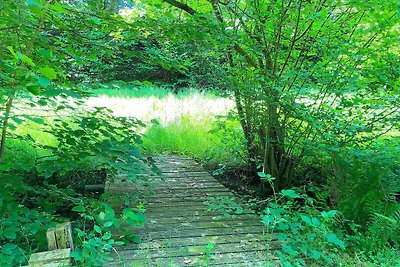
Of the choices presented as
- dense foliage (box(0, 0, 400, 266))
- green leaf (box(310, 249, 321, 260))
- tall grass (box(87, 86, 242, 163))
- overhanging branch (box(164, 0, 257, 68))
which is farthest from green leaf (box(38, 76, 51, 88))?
tall grass (box(87, 86, 242, 163))

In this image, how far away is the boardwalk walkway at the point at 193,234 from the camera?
9.39 ft

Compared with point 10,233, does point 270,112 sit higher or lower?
higher

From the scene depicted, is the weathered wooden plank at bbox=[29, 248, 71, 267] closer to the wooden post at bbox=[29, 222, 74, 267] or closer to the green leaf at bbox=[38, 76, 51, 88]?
the wooden post at bbox=[29, 222, 74, 267]

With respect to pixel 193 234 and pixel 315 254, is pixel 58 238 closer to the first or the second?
pixel 193 234

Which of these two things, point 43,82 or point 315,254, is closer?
point 43,82

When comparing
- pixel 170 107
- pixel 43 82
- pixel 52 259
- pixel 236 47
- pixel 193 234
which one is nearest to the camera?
pixel 43 82

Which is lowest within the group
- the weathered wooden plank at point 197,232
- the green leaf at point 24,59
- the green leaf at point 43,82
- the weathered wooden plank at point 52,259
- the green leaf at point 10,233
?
the weathered wooden plank at point 197,232

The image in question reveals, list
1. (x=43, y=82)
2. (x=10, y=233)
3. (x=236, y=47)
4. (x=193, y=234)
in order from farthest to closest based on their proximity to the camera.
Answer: (x=236, y=47), (x=193, y=234), (x=10, y=233), (x=43, y=82)

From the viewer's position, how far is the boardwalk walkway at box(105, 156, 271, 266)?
286 cm

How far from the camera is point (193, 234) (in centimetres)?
338

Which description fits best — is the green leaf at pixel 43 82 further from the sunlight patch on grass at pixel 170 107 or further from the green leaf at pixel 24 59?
the sunlight patch on grass at pixel 170 107

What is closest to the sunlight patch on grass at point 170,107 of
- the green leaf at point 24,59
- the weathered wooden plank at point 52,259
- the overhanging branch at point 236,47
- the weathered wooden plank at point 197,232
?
the overhanging branch at point 236,47

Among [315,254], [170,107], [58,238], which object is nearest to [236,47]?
[315,254]

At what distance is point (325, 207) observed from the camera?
4320 mm
